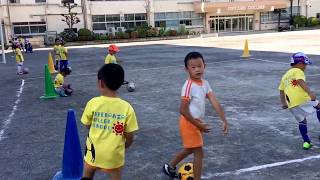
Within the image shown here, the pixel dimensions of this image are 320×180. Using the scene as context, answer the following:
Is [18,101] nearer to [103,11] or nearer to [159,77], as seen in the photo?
[159,77]

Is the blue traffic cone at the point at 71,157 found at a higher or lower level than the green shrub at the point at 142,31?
lower

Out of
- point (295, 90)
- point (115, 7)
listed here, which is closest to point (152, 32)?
point (115, 7)

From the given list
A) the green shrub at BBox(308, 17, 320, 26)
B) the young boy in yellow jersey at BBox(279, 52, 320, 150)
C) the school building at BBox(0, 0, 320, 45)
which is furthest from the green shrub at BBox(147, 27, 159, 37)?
the young boy in yellow jersey at BBox(279, 52, 320, 150)

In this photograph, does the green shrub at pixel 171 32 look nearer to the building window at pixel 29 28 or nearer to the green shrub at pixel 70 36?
the green shrub at pixel 70 36

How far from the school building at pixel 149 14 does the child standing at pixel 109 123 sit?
4322cm

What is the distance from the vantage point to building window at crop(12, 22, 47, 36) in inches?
1797

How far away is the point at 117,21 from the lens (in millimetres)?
50531

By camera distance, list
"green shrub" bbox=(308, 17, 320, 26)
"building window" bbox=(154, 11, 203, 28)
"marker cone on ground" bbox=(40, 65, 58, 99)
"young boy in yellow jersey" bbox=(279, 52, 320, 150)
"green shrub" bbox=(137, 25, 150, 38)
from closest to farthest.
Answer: "young boy in yellow jersey" bbox=(279, 52, 320, 150)
"marker cone on ground" bbox=(40, 65, 58, 99)
"green shrub" bbox=(137, 25, 150, 38)
"building window" bbox=(154, 11, 203, 28)
"green shrub" bbox=(308, 17, 320, 26)

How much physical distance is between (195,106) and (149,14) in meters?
48.9

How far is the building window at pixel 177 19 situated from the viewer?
174ft

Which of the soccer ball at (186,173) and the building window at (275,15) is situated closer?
the soccer ball at (186,173)

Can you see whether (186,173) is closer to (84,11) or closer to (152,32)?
(152,32)

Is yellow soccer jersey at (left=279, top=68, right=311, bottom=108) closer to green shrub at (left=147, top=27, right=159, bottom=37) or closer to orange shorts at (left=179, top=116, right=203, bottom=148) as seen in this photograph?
orange shorts at (left=179, top=116, right=203, bottom=148)

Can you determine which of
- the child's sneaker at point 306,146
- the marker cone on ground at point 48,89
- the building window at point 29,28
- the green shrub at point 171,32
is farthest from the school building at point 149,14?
the child's sneaker at point 306,146
